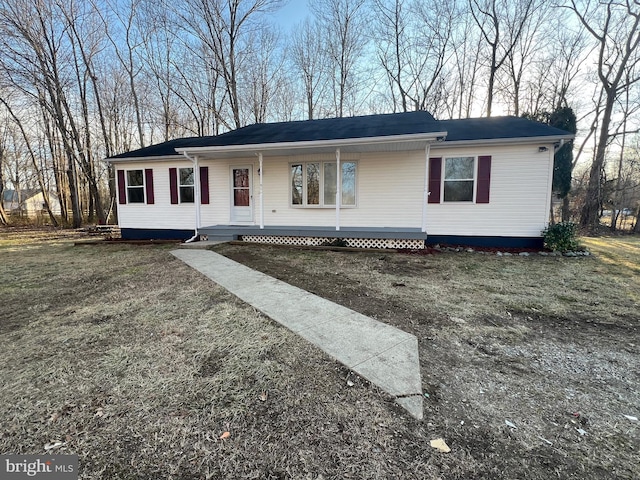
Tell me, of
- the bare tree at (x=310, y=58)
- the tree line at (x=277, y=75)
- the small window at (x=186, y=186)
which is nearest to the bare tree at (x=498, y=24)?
the tree line at (x=277, y=75)

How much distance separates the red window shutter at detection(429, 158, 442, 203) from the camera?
8875 mm

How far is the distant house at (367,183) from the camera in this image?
8352 millimetres

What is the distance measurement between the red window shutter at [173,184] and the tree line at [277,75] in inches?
253

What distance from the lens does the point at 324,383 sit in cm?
245

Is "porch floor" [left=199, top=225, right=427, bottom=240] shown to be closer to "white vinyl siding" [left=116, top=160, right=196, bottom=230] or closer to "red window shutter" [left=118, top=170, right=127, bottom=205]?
"white vinyl siding" [left=116, top=160, right=196, bottom=230]

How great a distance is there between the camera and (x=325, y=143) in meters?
8.12

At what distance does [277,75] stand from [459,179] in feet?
49.5

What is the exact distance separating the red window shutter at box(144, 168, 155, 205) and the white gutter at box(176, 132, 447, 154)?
262 cm

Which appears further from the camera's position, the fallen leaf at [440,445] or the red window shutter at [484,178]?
the red window shutter at [484,178]

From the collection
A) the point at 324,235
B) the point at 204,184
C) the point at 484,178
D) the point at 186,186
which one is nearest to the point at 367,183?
the point at 324,235

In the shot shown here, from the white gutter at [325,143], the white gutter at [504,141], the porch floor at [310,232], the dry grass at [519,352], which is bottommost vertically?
the dry grass at [519,352]

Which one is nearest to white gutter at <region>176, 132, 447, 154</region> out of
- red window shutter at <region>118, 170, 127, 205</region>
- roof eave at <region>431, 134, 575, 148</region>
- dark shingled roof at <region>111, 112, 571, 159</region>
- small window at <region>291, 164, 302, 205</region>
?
dark shingled roof at <region>111, 112, 571, 159</region>

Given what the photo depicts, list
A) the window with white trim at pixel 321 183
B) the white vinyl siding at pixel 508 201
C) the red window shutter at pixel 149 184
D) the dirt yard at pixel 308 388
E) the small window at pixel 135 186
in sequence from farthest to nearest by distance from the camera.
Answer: the small window at pixel 135 186
the red window shutter at pixel 149 184
the window with white trim at pixel 321 183
the white vinyl siding at pixel 508 201
the dirt yard at pixel 308 388

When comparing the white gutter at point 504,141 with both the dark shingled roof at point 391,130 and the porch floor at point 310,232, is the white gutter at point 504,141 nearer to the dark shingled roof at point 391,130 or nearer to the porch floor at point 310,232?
the dark shingled roof at point 391,130
